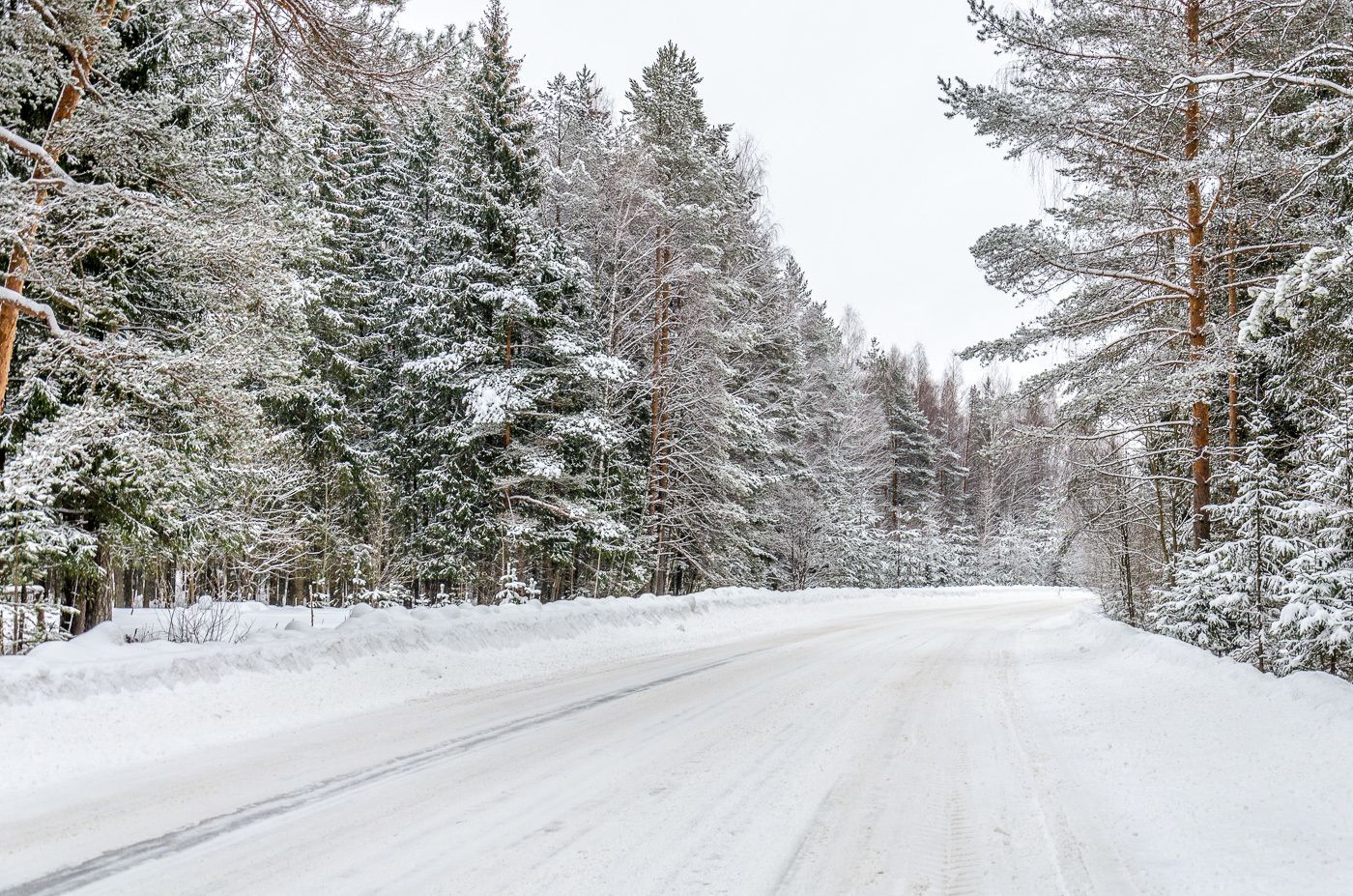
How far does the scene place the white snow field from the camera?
317 centimetres

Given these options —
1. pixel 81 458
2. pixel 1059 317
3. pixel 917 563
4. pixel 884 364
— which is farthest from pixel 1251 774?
pixel 884 364

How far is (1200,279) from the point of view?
10430 millimetres

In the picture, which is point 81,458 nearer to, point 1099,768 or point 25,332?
point 25,332

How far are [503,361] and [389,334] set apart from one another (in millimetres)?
7465

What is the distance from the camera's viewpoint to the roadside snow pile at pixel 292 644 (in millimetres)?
5301

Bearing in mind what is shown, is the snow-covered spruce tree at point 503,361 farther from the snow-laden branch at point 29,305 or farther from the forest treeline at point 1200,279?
the forest treeline at point 1200,279

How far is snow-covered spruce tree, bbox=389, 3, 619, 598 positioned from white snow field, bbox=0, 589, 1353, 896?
827 cm

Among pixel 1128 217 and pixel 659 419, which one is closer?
pixel 1128 217

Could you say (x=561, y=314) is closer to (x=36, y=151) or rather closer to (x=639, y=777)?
(x=36, y=151)

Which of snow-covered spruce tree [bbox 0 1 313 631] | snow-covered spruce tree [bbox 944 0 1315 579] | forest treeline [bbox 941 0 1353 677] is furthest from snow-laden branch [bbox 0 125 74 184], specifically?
snow-covered spruce tree [bbox 944 0 1315 579]

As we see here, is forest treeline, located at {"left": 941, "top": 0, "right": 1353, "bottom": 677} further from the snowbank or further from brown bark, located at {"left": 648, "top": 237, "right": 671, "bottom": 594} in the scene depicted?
brown bark, located at {"left": 648, "top": 237, "right": 671, "bottom": 594}

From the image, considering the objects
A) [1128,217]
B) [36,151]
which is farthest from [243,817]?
[1128,217]

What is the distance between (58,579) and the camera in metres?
9.77

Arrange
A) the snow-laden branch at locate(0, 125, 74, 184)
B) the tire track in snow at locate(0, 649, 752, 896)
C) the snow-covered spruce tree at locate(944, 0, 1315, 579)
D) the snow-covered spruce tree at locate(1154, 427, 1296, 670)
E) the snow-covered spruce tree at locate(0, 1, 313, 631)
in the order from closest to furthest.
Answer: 1. the tire track in snow at locate(0, 649, 752, 896)
2. the snow-laden branch at locate(0, 125, 74, 184)
3. the snow-covered spruce tree at locate(0, 1, 313, 631)
4. the snow-covered spruce tree at locate(1154, 427, 1296, 670)
5. the snow-covered spruce tree at locate(944, 0, 1315, 579)
